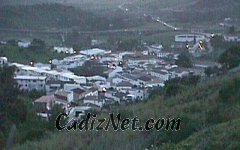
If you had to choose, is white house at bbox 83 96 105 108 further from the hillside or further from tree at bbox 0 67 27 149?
the hillside

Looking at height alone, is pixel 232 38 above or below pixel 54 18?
below

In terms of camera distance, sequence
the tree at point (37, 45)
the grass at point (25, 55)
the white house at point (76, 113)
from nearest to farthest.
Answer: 1. the white house at point (76, 113)
2. the grass at point (25, 55)
3. the tree at point (37, 45)

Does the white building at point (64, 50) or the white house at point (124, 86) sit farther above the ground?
the white building at point (64, 50)

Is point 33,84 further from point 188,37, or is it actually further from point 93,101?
point 188,37

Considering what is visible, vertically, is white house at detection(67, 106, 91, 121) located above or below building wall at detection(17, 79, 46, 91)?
above

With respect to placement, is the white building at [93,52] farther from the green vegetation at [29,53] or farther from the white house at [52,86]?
the white house at [52,86]

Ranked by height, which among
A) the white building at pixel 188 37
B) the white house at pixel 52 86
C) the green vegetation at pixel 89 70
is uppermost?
the white building at pixel 188 37

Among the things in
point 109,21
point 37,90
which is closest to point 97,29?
point 109,21

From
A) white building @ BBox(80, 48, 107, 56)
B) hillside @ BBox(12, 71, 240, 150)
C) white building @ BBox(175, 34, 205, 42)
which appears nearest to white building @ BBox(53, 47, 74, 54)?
white building @ BBox(80, 48, 107, 56)

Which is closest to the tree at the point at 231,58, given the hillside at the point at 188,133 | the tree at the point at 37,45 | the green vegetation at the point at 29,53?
the hillside at the point at 188,133

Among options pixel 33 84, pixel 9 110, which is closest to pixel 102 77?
pixel 33 84

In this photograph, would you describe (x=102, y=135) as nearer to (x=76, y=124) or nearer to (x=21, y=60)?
(x=76, y=124)
